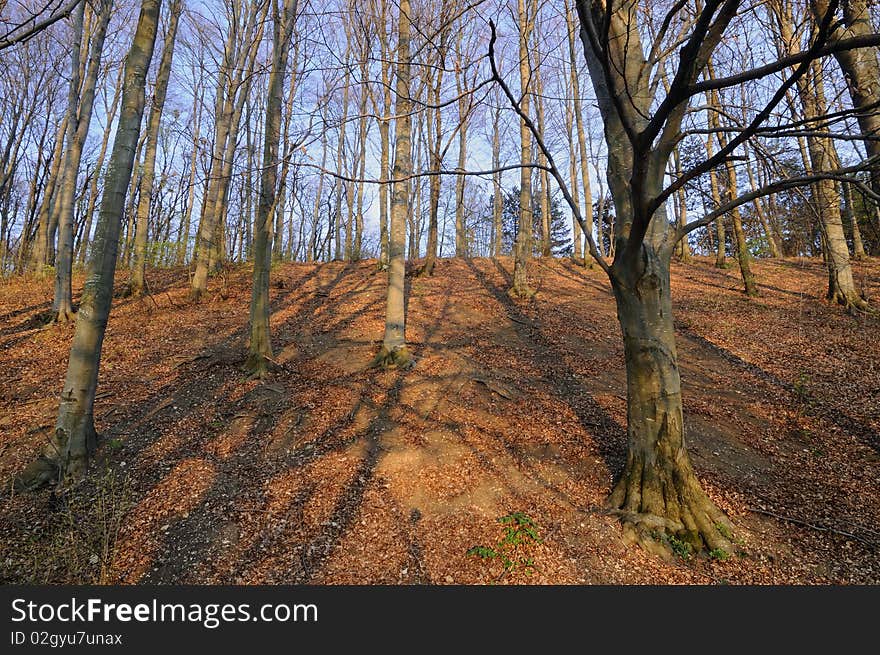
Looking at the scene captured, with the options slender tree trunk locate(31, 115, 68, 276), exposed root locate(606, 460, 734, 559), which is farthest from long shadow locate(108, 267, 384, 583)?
slender tree trunk locate(31, 115, 68, 276)

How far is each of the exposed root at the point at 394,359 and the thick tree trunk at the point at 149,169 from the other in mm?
7909

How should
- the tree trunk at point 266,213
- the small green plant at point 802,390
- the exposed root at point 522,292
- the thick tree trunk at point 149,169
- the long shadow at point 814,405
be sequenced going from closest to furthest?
the long shadow at point 814,405 < the small green plant at point 802,390 < the tree trunk at point 266,213 < the thick tree trunk at point 149,169 < the exposed root at point 522,292

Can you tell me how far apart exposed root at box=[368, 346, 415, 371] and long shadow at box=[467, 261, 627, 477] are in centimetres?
251

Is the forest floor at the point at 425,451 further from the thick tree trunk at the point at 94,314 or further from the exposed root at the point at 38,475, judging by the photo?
the thick tree trunk at the point at 94,314

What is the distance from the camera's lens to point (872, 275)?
12.8m

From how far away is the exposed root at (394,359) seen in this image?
753cm

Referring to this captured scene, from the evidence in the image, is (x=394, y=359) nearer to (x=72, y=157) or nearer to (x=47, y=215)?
(x=72, y=157)

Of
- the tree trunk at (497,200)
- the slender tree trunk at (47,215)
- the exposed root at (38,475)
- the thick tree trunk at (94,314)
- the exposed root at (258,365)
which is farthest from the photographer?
the tree trunk at (497,200)

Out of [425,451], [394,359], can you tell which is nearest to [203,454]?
[425,451]

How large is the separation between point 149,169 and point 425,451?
12.4 m

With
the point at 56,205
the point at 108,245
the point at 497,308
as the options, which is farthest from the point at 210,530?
the point at 56,205

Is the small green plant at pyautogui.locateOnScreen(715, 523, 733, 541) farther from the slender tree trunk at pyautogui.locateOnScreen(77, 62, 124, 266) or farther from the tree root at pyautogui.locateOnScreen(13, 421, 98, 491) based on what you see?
the slender tree trunk at pyautogui.locateOnScreen(77, 62, 124, 266)

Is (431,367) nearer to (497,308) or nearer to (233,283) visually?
(497,308)

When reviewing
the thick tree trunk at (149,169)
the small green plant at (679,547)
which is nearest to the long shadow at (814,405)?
the small green plant at (679,547)
